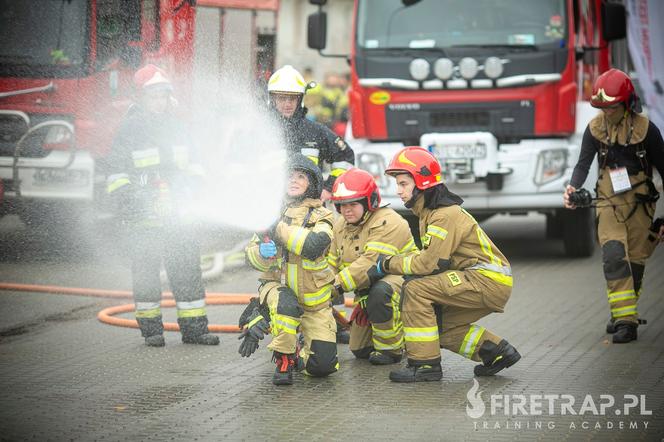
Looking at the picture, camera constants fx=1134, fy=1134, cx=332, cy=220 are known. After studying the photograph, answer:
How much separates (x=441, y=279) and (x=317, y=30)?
592cm

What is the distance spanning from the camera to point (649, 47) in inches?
564

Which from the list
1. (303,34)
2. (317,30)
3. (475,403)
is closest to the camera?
(475,403)

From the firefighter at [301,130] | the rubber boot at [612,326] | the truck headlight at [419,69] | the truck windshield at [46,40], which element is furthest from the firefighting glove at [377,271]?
the truck windshield at [46,40]

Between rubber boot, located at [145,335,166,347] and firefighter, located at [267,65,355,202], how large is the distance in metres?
1.51

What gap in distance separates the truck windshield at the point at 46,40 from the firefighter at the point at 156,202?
399 centimetres

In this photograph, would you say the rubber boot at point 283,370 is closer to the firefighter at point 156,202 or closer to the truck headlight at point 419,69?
the firefighter at point 156,202

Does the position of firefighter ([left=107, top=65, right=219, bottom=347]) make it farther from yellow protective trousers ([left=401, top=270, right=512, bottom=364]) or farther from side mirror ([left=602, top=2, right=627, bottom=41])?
side mirror ([left=602, top=2, right=627, bottom=41])

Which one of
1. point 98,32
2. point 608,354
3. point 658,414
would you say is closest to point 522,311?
point 608,354

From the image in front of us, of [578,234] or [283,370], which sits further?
[578,234]

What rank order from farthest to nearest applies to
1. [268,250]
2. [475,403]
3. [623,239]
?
[623,239] < [268,250] < [475,403]

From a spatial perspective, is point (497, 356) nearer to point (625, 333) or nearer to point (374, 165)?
point (625, 333)

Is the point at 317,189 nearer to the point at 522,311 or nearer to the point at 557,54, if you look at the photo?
the point at 522,311

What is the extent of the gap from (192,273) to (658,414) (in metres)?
3.41

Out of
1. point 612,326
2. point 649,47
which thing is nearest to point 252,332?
point 612,326
